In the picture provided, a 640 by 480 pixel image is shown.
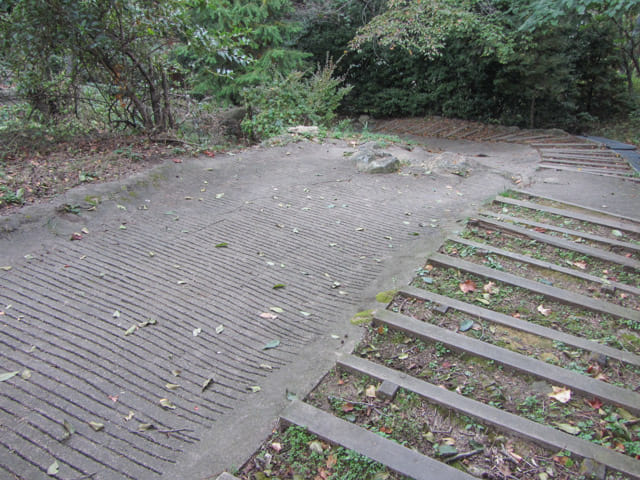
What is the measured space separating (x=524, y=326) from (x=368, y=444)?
1.59m

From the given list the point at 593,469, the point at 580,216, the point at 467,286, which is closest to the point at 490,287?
the point at 467,286

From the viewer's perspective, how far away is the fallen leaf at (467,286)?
3.76 m

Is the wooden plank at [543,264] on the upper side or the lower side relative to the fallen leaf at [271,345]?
upper

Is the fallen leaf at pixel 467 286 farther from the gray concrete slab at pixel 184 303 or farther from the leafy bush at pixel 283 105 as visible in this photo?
the leafy bush at pixel 283 105

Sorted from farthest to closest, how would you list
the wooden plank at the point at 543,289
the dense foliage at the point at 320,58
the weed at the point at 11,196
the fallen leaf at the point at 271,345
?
the dense foliage at the point at 320,58, the weed at the point at 11,196, the wooden plank at the point at 543,289, the fallen leaf at the point at 271,345

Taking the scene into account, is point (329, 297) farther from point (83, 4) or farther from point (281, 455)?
point (83, 4)

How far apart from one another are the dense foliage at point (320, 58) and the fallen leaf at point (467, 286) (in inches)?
207

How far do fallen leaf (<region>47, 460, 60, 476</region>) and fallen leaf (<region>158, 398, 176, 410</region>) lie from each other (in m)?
0.57

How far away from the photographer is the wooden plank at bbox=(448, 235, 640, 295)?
12.3ft

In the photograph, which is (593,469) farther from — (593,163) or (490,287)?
(593,163)

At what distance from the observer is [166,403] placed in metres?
2.67

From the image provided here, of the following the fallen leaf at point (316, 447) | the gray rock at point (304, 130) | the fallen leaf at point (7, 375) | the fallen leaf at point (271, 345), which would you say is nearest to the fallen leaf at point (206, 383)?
the fallen leaf at point (271, 345)

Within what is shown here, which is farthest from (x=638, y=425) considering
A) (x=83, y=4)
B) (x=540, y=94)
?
(x=540, y=94)

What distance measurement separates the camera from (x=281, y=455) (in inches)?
92.6
